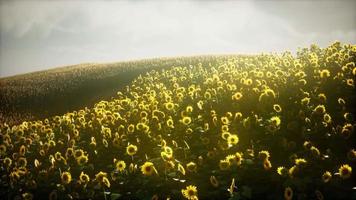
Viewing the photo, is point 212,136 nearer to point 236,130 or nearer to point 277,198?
point 236,130

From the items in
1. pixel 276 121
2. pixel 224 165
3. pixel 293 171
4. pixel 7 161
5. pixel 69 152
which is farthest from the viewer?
pixel 7 161

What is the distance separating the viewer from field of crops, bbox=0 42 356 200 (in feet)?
19.1

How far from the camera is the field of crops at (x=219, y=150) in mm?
5836

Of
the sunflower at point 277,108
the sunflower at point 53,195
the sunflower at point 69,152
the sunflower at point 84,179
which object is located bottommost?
the sunflower at point 53,195

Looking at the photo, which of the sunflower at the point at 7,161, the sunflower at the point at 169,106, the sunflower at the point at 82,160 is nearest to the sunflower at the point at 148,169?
the sunflower at the point at 82,160

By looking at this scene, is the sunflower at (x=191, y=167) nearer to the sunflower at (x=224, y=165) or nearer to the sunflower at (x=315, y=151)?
the sunflower at (x=224, y=165)

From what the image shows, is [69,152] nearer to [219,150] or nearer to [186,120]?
[186,120]

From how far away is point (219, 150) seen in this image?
7.32m

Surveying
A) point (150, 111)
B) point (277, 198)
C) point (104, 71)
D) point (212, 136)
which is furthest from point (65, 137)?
point (104, 71)

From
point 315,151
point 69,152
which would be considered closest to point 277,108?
point 315,151

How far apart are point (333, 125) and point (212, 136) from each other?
262 cm

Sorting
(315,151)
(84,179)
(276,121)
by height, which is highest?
(276,121)

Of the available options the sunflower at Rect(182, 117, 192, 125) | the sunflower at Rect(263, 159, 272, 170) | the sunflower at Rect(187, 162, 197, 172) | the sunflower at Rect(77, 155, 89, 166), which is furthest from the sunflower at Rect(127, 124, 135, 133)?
the sunflower at Rect(263, 159, 272, 170)

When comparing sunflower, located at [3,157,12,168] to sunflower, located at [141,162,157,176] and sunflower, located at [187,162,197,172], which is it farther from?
sunflower, located at [187,162,197,172]
